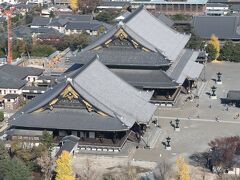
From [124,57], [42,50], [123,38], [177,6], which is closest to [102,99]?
[124,57]

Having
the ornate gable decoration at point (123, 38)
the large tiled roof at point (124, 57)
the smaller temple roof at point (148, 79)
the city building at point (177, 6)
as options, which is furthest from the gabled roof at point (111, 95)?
the city building at point (177, 6)

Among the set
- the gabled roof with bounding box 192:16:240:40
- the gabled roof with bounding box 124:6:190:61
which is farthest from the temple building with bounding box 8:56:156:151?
the gabled roof with bounding box 192:16:240:40

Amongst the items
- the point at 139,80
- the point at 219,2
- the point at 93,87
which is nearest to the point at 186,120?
the point at 139,80

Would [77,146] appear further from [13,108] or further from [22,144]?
[13,108]

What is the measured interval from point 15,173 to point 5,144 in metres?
5.42

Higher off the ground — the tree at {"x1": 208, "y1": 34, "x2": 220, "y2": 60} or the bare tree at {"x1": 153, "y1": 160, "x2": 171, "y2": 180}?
the tree at {"x1": 208, "y1": 34, "x2": 220, "y2": 60}

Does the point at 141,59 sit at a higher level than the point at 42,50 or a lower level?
higher

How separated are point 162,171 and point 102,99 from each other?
571 cm

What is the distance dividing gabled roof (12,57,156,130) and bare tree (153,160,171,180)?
2.72 m

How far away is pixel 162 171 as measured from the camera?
2973 cm

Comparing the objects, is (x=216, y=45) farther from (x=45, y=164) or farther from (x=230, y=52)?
(x=45, y=164)

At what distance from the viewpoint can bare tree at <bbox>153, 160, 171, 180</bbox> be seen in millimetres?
28883

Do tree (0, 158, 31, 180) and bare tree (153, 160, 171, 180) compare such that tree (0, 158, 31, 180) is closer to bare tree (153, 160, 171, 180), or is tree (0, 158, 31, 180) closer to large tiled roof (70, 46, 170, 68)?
bare tree (153, 160, 171, 180)

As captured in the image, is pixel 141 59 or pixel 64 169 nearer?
pixel 64 169
